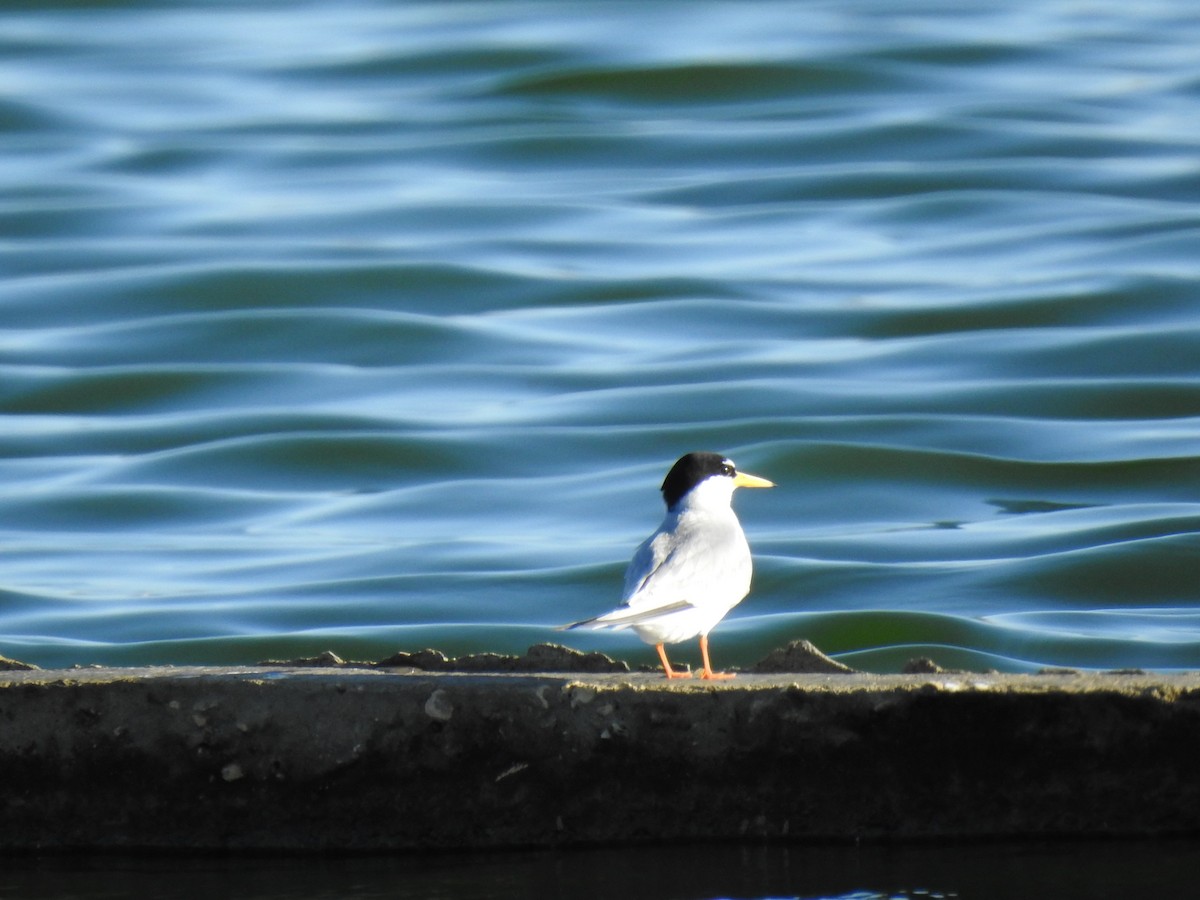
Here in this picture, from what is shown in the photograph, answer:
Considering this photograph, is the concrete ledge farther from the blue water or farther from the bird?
the blue water

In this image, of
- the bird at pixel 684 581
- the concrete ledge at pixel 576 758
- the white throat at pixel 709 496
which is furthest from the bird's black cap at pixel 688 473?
the concrete ledge at pixel 576 758

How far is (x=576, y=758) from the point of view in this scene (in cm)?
461

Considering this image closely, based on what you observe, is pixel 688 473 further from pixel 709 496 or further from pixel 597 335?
pixel 597 335

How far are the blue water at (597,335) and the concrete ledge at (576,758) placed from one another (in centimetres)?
293

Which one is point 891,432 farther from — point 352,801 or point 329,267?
point 352,801

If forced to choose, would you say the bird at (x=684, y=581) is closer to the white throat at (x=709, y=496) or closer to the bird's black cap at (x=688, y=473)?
the white throat at (x=709, y=496)

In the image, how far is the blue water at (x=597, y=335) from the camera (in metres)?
8.64

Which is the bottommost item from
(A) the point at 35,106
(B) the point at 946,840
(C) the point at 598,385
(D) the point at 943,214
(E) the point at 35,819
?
(B) the point at 946,840

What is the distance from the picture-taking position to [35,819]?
4754 millimetres

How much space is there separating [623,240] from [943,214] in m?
2.43

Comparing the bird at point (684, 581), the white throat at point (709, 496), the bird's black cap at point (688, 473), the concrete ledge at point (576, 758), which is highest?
the bird's black cap at point (688, 473)

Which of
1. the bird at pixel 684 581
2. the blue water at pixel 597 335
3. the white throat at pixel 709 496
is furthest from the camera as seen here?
the blue water at pixel 597 335

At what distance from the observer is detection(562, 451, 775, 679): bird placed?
15.5ft

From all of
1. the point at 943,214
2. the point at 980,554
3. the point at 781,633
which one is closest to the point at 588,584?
the point at 781,633
